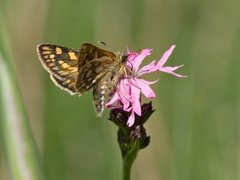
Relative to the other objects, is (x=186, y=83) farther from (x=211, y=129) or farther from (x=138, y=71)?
(x=138, y=71)

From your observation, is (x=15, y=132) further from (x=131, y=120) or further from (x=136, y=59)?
(x=136, y=59)

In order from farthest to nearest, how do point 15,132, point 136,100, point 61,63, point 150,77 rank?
point 150,77 → point 61,63 → point 136,100 → point 15,132

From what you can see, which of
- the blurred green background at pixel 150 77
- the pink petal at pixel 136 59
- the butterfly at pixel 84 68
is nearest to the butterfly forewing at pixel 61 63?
the butterfly at pixel 84 68


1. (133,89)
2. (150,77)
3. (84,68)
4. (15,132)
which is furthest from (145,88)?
(150,77)

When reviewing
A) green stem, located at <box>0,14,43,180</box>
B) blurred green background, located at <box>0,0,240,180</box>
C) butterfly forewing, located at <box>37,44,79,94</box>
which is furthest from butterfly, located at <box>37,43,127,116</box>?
blurred green background, located at <box>0,0,240,180</box>

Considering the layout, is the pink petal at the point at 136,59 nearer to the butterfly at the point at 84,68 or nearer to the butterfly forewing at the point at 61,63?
the butterfly at the point at 84,68

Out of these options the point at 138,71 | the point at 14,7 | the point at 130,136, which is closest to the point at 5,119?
the point at 130,136

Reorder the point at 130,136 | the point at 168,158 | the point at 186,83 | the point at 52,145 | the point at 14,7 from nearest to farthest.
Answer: the point at 130,136, the point at 186,83, the point at 168,158, the point at 52,145, the point at 14,7
